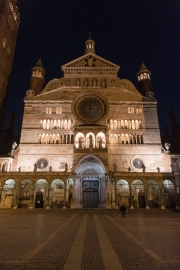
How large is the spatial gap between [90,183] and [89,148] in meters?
6.21

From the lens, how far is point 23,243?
21.2ft

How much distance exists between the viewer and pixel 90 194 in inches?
A: 1261

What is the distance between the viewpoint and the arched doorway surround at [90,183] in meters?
30.3

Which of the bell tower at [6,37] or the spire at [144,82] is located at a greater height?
the bell tower at [6,37]

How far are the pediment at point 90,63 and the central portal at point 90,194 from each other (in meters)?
22.8

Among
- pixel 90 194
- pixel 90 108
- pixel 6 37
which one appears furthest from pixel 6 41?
pixel 90 194

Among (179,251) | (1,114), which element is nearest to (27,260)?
(179,251)

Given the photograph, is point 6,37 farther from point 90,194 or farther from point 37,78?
point 90,194

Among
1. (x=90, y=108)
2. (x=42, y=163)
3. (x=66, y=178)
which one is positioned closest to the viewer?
(x=66, y=178)

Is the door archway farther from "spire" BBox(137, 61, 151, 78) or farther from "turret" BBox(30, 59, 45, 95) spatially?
"spire" BBox(137, 61, 151, 78)

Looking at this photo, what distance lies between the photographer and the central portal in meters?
31.4

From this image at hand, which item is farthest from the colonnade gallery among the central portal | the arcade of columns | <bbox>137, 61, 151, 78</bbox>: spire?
<bbox>137, 61, 151, 78</bbox>: spire

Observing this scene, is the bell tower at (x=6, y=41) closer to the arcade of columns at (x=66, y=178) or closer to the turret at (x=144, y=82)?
the arcade of columns at (x=66, y=178)

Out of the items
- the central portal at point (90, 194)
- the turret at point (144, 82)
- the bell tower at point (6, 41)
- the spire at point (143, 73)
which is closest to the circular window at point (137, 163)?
the central portal at point (90, 194)
